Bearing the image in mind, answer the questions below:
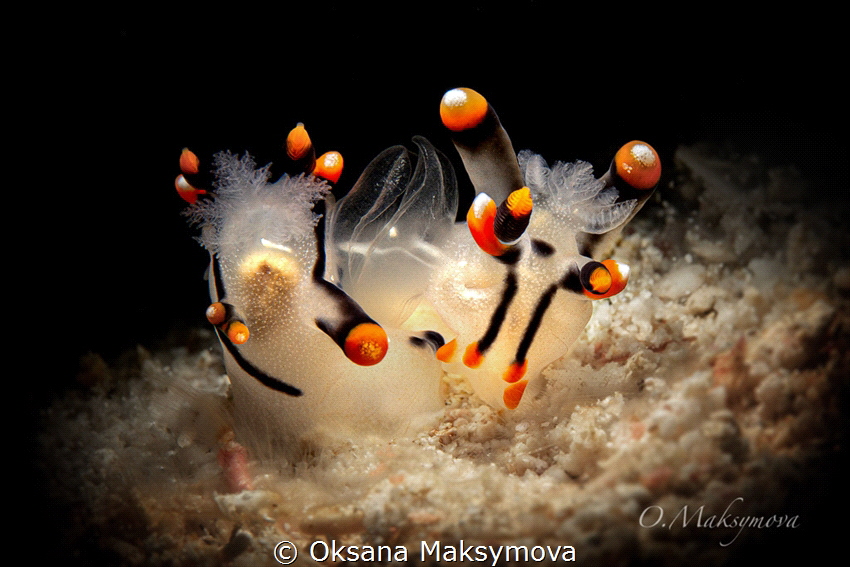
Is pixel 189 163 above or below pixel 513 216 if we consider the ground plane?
above

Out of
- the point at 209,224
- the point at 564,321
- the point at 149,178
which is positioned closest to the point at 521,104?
the point at 564,321

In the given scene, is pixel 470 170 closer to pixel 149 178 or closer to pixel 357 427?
pixel 357 427

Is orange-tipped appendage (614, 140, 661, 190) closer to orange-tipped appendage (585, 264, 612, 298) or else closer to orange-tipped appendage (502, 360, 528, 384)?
orange-tipped appendage (585, 264, 612, 298)

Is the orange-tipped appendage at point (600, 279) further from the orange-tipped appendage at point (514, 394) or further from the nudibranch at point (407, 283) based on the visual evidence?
the orange-tipped appendage at point (514, 394)

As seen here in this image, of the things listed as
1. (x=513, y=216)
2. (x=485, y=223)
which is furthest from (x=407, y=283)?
(x=513, y=216)

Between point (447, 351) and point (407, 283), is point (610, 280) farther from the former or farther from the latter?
point (407, 283)

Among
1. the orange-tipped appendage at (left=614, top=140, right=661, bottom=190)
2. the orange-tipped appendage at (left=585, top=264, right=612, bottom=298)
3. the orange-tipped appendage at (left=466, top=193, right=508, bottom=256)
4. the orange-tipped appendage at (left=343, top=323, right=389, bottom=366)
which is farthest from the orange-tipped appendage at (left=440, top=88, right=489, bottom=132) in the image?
the orange-tipped appendage at (left=343, top=323, right=389, bottom=366)

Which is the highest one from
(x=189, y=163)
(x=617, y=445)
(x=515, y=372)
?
(x=189, y=163)
